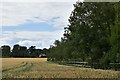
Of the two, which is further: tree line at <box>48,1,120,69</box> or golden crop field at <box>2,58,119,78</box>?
tree line at <box>48,1,120,69</box>

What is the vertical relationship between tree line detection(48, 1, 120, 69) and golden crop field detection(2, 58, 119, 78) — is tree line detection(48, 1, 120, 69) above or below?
above

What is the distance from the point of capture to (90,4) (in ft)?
161

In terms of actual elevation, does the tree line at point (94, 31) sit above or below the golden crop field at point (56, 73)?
above

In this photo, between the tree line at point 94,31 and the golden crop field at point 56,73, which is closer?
the golden crop field at point 56,73

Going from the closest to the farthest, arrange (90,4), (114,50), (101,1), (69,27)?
(114,50), (101,1), (90,4), (69,27)

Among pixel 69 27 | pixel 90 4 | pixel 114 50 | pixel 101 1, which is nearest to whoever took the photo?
pixel 114 50

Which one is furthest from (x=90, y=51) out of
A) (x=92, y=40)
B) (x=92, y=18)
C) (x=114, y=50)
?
(x=114, y=50)

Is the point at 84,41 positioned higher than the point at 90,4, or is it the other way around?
the point at 90,4

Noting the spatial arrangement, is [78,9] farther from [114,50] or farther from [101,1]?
[114,50]

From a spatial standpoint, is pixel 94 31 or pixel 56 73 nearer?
pixel 56 73

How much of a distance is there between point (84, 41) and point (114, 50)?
11382 mm

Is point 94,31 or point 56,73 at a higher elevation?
point 94,31

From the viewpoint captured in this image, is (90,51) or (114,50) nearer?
(114,50)

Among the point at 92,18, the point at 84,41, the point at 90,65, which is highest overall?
the point at 92,18
